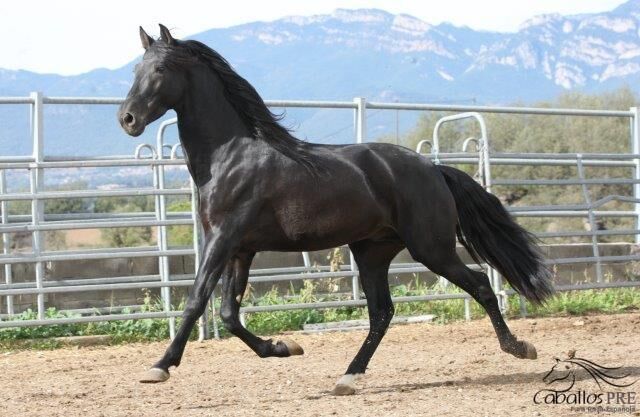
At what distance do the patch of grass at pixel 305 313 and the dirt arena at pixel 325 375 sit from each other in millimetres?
355

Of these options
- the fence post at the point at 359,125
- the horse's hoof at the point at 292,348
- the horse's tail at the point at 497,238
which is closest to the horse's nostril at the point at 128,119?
the horse's hoof at the point at 292,348

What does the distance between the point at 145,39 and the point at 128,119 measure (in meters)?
0.61

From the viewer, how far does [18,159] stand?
→ 9977 millimetres

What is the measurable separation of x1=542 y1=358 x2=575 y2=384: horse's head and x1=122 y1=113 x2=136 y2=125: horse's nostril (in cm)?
306

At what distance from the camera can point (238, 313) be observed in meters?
6.52

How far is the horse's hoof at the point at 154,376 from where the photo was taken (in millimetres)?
5863

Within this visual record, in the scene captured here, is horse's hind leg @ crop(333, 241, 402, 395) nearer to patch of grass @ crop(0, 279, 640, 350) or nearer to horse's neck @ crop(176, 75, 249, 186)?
horse's neck @ crop(176, 75, 249, 186)

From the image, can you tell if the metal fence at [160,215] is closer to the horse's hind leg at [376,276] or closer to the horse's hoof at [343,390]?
the horse's hind leg at [376,276]

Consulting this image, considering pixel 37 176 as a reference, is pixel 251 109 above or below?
above

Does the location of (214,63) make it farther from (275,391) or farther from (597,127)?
(597,127)

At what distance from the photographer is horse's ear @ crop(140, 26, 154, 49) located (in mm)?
6562

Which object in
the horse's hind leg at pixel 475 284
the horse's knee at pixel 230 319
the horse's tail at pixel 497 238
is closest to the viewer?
the horse's knee at pixel 230 319

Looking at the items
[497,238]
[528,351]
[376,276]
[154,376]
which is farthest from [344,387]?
[497,238]

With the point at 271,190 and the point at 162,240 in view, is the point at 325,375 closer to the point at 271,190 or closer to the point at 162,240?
the point at 271,190
